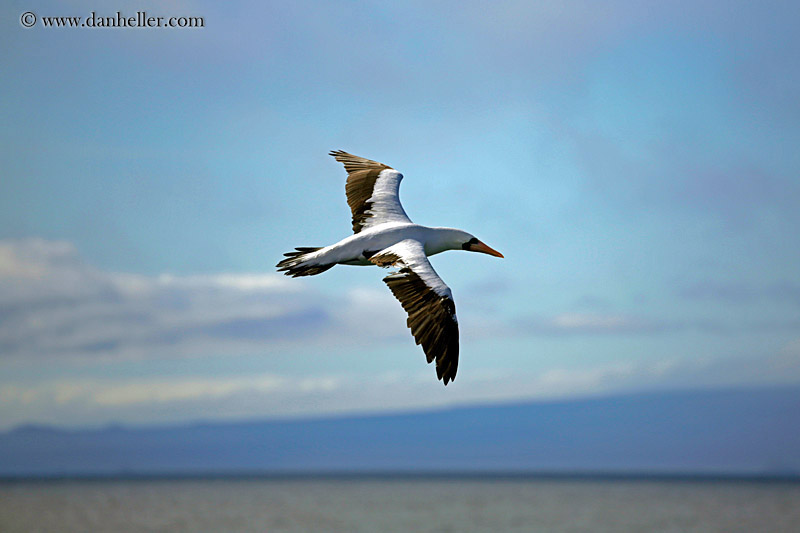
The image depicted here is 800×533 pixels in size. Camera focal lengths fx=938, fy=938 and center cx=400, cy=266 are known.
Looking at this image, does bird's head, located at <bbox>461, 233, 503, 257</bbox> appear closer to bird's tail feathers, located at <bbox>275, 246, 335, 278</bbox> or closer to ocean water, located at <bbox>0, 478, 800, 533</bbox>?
bird's tail feathers, located at <bbox>275, 246, 335, 278</bbox>

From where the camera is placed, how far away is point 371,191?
17.6 m

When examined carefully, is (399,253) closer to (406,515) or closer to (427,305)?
(427,305)

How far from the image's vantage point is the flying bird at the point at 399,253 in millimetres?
12883

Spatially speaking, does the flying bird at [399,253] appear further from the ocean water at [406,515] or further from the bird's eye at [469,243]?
the ocean water at [406,515]

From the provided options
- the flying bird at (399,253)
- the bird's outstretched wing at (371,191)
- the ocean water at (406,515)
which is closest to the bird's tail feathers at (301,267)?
the flying bird at (399,253)

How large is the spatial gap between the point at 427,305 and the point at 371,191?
4.91 m

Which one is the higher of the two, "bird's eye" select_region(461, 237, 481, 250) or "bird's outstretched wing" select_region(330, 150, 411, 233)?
"bird's outstretched wing" select_region(330, 150, 411, 233)

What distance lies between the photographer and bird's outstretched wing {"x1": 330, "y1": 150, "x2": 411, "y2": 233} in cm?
1664

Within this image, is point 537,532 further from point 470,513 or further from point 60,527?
point 60,527

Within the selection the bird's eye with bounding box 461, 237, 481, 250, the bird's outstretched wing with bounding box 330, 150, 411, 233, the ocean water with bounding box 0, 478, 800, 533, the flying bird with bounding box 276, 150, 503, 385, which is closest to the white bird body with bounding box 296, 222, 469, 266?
the flying bird with bounding box 276, 150, 503, 385

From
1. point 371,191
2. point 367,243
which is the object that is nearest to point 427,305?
point 367,243

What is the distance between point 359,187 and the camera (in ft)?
58.5

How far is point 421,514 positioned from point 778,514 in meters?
31.6

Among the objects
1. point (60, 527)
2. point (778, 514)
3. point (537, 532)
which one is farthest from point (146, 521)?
point (778, 514)
